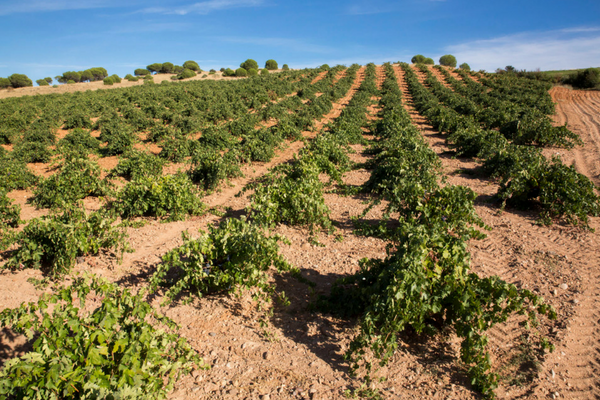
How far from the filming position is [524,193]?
8.10 m

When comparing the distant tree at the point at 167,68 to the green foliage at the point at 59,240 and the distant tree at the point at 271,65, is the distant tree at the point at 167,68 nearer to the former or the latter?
the distant tree at the point at 271,65

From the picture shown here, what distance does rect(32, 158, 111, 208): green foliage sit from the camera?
327 inches

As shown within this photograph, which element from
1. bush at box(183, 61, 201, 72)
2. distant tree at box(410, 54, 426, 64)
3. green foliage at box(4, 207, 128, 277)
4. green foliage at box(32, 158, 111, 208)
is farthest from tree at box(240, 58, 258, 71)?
green foliage at box(4, 207, 128, 277)

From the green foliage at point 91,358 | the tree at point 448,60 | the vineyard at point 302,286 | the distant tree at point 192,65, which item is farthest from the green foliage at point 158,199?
the tree at point 448,60

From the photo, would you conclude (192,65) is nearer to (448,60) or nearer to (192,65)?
(192,65)

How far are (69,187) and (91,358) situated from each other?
277 inches

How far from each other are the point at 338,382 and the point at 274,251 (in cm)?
193

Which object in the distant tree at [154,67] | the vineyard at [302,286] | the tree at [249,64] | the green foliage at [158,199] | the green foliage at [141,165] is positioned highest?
the distant tree at [154,67]

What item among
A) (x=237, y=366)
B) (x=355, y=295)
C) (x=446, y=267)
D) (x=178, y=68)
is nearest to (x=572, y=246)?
(x=446, y=267)

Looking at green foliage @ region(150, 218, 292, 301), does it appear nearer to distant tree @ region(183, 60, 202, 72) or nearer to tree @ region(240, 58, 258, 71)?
tree @ region(240, 58, 258, 71)

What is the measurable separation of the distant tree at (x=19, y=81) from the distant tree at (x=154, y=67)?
32.0 m

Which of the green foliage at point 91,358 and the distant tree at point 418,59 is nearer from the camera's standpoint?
the green foliage at point 91,358

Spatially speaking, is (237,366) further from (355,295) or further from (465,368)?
(465,368)

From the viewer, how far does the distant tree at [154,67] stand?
79.6m
